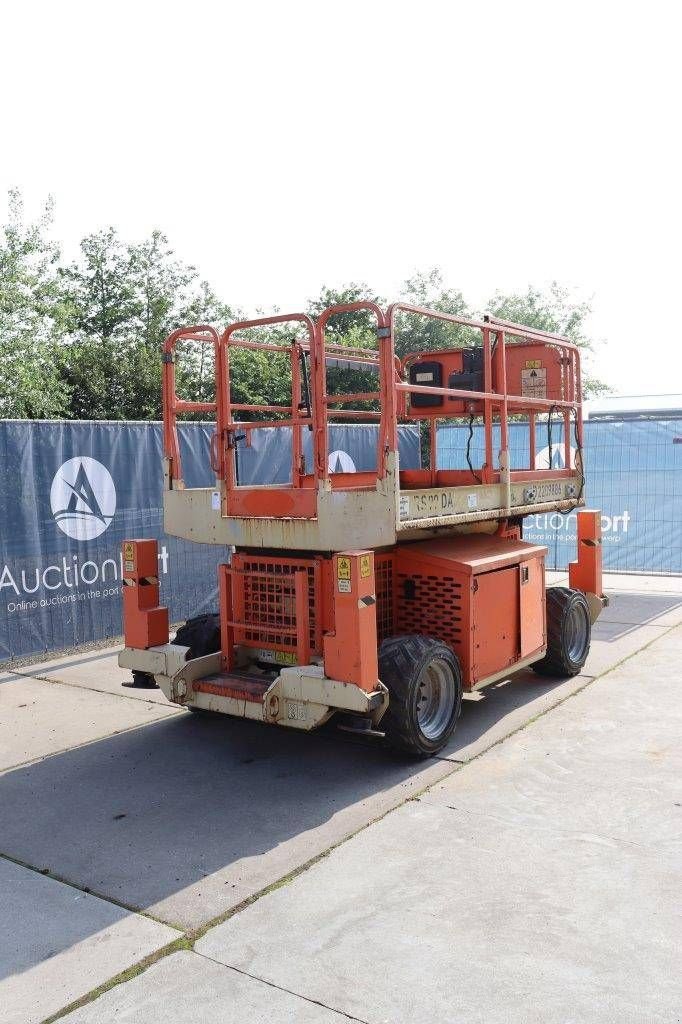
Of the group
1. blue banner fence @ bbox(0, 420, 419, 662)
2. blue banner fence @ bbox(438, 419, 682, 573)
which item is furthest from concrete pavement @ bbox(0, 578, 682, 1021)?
blue banner fence @ bbox(438, 419, 682, 573)

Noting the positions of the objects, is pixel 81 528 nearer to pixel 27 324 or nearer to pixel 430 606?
pixel 430 606

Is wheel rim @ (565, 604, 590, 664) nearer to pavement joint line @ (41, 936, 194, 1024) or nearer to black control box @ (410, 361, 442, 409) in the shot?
black control box @ (410, 361, 442, 409)

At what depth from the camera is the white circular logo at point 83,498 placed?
29.9 ft

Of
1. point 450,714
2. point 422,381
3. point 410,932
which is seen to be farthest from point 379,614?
point 410,932

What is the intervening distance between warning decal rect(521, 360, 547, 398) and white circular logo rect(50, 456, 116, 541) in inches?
182

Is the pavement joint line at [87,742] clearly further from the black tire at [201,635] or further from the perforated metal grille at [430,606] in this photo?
the perforated metal grille at [430,606]

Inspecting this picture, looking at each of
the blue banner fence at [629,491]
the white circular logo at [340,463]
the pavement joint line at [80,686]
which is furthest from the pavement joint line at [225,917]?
the blue banner fence at [629,491]

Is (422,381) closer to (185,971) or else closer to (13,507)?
(13,507)

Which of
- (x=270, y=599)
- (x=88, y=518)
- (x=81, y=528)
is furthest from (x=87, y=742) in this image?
(x=88, y=518)

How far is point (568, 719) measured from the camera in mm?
6812

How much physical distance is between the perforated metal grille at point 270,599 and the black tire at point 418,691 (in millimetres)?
630

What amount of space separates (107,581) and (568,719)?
17.2 ft

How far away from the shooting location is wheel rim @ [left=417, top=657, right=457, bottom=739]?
237 inches

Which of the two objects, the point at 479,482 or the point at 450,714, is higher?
the point at 479,482
